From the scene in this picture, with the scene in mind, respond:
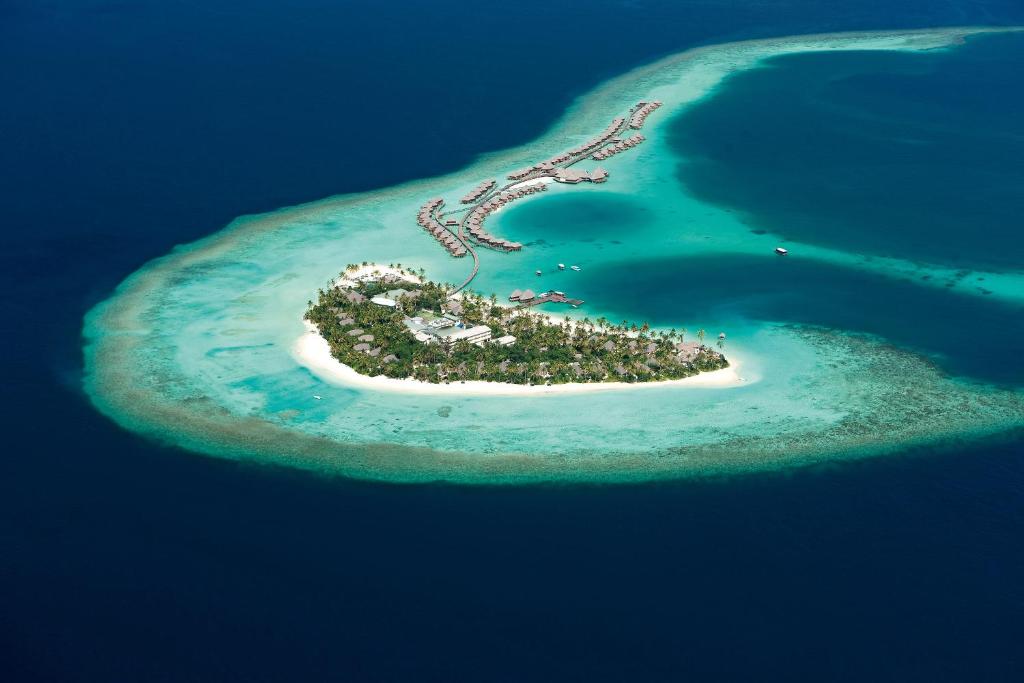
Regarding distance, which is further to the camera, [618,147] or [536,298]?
[618,147]

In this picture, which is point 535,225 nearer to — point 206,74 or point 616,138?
point 616,138

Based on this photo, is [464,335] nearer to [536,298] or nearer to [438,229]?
[536,298]

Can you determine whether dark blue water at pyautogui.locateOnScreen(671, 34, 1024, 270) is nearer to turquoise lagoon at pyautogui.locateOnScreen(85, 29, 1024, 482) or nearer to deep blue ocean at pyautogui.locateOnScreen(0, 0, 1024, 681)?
turquoise lagoon at pyautogui.locateOnScreen(85, 29, 1024, 482)

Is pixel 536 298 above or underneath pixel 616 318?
above

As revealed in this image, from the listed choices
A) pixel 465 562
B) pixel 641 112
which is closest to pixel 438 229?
pixel 641 112

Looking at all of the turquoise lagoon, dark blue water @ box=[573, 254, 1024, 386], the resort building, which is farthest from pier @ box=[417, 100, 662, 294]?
dark blue water @ box=[573, 254, 1024, 386]
